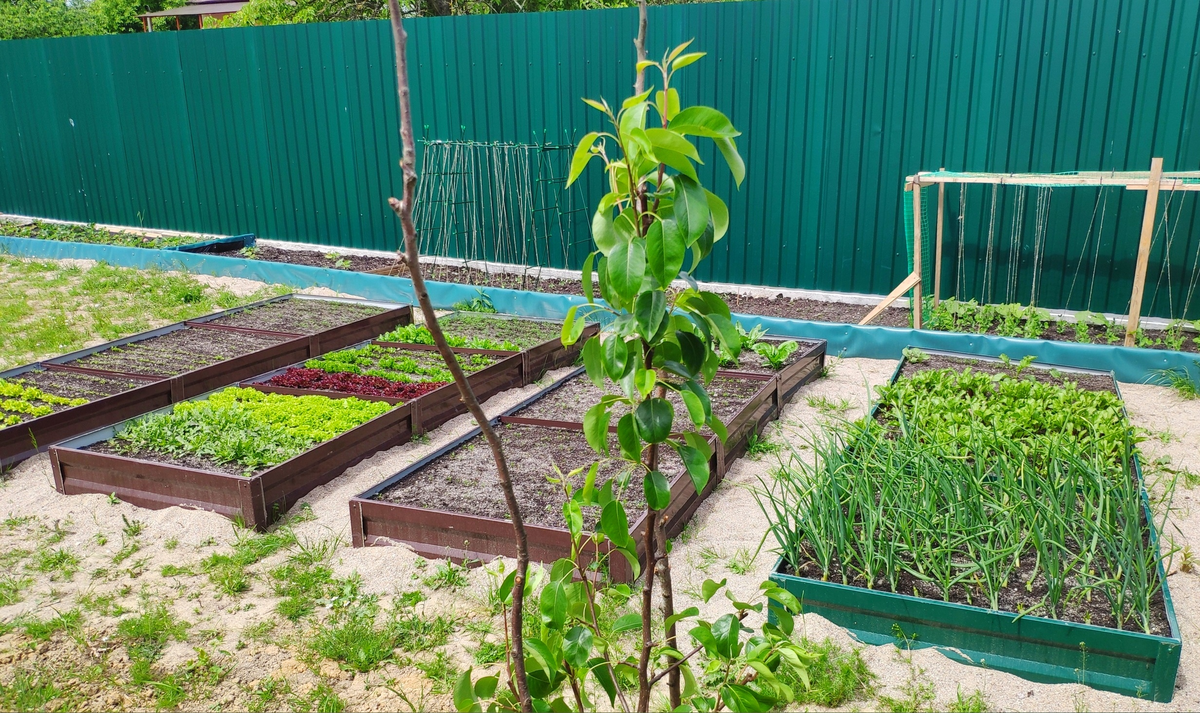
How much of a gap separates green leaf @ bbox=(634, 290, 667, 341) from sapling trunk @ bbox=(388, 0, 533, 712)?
33cm

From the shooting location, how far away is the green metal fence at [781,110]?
6.41 m

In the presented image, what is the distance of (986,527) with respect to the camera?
308cm

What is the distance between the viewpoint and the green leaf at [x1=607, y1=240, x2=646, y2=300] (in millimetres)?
1530

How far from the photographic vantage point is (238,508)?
402 cm

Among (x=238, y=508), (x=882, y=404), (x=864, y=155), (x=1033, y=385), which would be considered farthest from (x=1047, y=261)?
(x=238, y=508)

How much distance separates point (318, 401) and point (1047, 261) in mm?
5534

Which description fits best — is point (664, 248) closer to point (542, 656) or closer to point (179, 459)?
point (542, 656)

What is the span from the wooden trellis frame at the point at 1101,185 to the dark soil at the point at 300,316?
4.18m

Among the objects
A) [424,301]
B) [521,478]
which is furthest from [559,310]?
[424,301]

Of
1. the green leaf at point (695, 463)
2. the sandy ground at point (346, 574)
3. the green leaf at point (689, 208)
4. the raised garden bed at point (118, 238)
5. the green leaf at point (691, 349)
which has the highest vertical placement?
the green leaf at point (689, 208)

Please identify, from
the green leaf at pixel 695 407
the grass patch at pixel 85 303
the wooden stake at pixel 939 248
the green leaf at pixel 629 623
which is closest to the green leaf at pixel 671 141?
the green leaf at pixel 695 407

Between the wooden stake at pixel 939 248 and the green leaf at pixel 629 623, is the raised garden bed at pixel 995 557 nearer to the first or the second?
the green leaf at pixel 629 623

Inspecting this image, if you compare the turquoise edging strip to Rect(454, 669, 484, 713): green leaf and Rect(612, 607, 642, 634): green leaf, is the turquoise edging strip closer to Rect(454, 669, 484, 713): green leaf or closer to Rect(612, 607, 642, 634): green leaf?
Rect(612, 607, 642, 634): green leaf

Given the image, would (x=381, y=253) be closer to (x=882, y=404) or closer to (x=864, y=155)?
(x=864, y=155)
